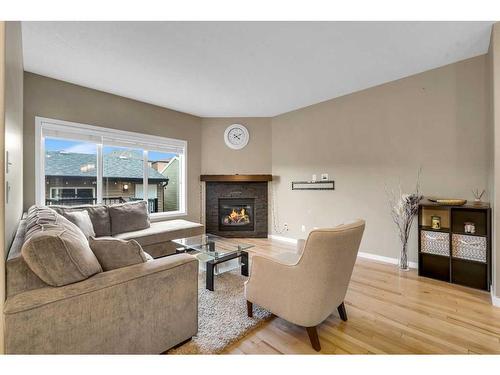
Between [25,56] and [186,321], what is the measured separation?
3.27 meters

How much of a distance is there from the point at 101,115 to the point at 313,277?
3805mm

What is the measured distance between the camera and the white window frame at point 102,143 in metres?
3.07

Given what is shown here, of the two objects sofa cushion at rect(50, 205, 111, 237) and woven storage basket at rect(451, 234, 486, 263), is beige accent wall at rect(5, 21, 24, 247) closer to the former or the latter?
sofa cushion at rect(50, 205, 111, 237)

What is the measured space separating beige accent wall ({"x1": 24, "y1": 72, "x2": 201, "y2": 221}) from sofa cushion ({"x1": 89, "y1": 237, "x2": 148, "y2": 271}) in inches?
95.0

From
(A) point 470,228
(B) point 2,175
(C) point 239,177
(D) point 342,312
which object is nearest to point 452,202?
(A) point 470,228

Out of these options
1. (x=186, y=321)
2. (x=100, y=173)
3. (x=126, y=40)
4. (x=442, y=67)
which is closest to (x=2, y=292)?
(x=186, y=321)

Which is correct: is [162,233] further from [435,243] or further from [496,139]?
[496,139]

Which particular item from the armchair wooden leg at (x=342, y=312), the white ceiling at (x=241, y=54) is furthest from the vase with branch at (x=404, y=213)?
the armchair wooden leg at (x=342, y=312)

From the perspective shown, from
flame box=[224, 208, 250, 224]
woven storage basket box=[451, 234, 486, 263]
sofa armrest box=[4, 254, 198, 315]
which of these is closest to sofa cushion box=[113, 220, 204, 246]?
flame box=[224, 208, 250, 224]

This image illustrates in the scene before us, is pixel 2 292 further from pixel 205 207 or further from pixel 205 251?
pixel 205 207

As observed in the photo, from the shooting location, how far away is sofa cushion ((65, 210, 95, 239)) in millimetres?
2768

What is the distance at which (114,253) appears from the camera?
4.83ft
